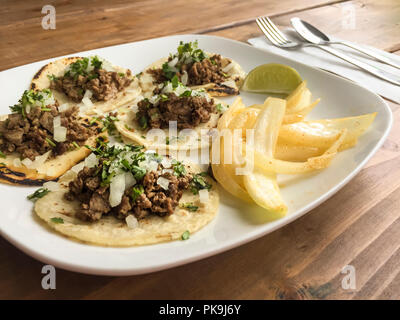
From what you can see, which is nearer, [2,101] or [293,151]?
[293,151]

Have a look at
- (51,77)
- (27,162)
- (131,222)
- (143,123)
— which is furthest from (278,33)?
(131,222)

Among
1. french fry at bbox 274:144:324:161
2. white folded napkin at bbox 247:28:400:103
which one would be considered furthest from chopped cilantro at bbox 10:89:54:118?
white folded napkin at bbox 247:28:400:103

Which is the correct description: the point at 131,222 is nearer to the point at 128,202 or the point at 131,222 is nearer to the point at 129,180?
the point at 128,202

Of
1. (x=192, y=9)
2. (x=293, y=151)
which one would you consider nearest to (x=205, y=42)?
(x=192, y=9)

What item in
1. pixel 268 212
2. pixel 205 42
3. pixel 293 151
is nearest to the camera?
pixel 268 212

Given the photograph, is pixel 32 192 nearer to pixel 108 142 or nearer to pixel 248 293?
pixel 108 142

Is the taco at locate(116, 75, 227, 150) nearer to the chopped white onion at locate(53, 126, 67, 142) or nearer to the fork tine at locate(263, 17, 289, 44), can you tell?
the chopped white onion at locate(53, 126, 67, 142)
